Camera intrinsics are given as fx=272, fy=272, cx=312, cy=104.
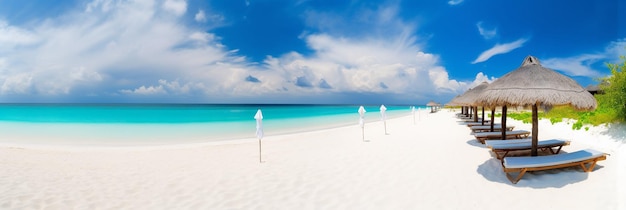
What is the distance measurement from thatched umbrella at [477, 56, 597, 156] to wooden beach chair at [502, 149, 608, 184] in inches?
24.7

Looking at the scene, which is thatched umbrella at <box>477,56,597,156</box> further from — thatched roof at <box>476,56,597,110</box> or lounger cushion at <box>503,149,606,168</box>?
lounger cushion at <box>503,149,606,168</box>

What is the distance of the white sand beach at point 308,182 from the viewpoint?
12.1ft

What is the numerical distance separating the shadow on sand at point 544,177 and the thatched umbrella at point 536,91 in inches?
25.7

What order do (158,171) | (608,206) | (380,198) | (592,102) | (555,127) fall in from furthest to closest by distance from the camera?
(555,127), (158,171), (592,102), (380,198), (608,206)

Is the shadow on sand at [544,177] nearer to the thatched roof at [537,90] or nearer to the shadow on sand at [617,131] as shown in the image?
the thatched roof at [537,90]

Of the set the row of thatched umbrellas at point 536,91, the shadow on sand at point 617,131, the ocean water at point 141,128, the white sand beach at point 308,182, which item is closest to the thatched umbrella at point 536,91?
the row of thatched umbrellas at point 536,91

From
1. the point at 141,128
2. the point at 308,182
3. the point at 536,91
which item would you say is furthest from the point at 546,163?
the point at 141,128

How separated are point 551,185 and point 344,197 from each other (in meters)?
3.10

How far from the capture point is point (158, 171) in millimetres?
5547

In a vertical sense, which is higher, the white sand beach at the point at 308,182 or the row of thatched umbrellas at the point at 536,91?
the row of thatched umbrellas at the point at 536,91

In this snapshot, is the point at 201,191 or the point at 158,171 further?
the point at 158,171

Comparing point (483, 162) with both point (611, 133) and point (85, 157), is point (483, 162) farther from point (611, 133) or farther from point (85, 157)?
point (85, 157)

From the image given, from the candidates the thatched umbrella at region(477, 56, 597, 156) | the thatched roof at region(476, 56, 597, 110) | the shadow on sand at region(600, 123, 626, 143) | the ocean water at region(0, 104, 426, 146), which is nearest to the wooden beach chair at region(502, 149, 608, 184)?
the thatched umbrella at region(477, 56, 597, 156)

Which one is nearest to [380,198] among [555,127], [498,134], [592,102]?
[592,102]
